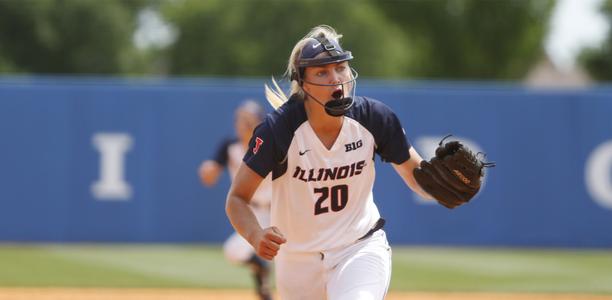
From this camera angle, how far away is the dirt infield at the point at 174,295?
1085 cm

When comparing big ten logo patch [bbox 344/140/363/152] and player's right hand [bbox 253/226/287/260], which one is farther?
big ten logo patch [bbox 344/140/363/152]

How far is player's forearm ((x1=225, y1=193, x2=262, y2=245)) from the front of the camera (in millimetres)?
5961

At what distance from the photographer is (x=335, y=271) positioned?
20.2 ft

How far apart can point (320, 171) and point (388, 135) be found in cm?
48

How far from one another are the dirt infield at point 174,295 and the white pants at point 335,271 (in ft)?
15.9

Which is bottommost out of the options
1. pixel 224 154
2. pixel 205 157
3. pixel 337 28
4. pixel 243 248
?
pixel 243 248

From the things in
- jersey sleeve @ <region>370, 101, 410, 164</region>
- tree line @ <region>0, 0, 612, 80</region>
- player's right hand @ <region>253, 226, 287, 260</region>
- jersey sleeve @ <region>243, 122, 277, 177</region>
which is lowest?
player's right hand @ <region>253, 226, 287, 260</region>

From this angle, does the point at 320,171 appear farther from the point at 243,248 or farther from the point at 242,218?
the point at 243,248

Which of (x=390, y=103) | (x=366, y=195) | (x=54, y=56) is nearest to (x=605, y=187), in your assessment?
(x=390, y=103)

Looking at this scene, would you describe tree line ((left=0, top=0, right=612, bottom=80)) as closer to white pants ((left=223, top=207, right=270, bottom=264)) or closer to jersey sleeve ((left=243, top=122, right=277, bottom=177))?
white pants ((left=223, top=207, right=270, bottom=264))

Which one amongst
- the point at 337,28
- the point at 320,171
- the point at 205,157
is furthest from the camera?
the point at 337,28

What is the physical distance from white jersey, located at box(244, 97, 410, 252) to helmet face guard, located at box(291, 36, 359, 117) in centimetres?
18

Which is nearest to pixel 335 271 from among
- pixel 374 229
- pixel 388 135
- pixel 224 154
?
pixel 374 229

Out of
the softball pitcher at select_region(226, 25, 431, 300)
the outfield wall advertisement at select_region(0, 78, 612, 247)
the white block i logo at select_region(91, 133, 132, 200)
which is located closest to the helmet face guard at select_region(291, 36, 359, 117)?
the softball pitcher at select_region(226, 25, 431, 300)
